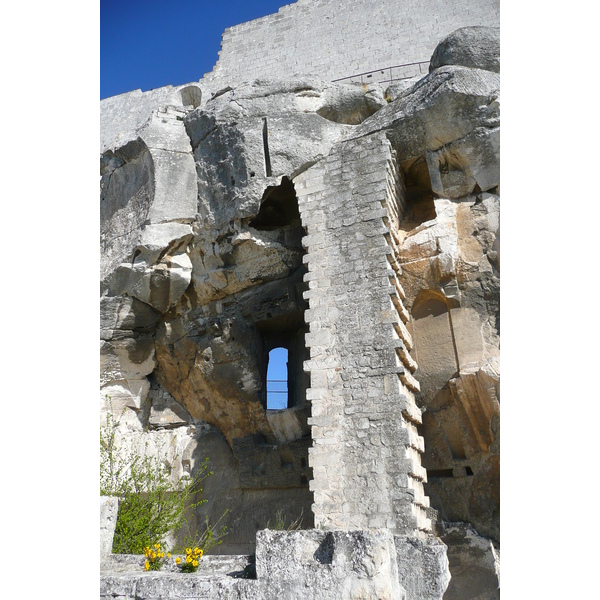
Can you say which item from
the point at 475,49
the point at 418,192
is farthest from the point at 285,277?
the point at 475,49

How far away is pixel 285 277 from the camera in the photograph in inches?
411

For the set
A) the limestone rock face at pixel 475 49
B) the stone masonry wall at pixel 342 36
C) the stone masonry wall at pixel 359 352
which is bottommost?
Answer: the stone masonry wall at pixel 359 352

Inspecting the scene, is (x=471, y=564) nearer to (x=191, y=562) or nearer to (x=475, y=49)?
(x=191, y=562)

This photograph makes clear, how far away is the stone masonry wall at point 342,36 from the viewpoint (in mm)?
12992

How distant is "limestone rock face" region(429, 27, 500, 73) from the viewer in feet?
29.6

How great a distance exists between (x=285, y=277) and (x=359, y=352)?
288 centimetres

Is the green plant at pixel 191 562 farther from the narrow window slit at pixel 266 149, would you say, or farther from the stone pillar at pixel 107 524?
the narrow window slit at pixel 266 149

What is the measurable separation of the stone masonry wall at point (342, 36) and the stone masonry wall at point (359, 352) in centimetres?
492

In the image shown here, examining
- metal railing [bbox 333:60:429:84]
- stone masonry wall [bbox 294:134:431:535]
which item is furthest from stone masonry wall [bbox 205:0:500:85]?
stone masonry wall [bbox 294:134:431:535]

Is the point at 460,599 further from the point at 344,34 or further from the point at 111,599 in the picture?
the point at 344,34

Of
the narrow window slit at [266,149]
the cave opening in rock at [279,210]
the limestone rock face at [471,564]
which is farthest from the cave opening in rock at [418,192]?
the limestone rock face at [471,564]

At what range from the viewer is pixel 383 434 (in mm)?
7395

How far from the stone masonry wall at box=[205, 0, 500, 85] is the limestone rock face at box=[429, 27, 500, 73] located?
370 centimetres

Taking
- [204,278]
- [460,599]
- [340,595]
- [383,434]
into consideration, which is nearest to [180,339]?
[204,278]
